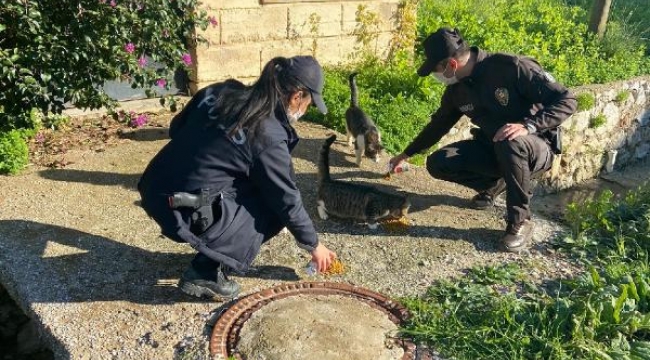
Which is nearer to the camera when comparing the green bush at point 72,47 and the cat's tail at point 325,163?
the green bush at point 72,47

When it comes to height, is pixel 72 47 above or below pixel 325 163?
above

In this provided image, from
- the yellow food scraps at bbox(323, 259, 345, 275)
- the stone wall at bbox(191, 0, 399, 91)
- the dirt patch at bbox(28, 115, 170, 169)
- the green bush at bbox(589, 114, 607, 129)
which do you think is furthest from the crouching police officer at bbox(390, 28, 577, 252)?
the green bush at bbox(589, 114, 607, 129)

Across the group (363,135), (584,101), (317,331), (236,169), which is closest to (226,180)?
(236,169)

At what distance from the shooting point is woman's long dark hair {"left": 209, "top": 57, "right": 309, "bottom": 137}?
3.42 m

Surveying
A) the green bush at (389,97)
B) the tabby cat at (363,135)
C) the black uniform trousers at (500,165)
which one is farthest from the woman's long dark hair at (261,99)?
the green bush at (389,97)

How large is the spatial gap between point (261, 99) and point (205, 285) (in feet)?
3.95

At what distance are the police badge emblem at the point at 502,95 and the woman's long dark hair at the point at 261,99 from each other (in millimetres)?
1934

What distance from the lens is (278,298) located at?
4.02m

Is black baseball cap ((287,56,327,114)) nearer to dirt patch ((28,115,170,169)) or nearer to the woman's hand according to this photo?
the woman's hand

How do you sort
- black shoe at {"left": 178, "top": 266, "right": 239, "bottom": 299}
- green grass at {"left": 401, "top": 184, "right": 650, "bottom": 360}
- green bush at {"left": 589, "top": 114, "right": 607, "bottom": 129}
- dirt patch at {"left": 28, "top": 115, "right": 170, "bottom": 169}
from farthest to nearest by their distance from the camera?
green bush at {"left": 589, "top": 114, "right": 607, "bottom": 129} < dirt patch at {"left": 28, "top": 115, "right": 170, "bottom": 169} < black shoe at {"left": 178, "top": 266, "right": 239, "bottom": 299} < green grass at {"left": 401, "top": 184, "right": 650, "bottom": 360}

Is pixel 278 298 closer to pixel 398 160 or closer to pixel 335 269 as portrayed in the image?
pixel 335 269

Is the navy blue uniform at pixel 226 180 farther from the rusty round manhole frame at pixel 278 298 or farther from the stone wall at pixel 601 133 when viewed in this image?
the stone wall at pixel 601 133

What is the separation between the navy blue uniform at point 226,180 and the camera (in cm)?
349

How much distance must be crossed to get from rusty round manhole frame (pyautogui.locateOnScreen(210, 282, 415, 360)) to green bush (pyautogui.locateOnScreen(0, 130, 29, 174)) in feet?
8.97
